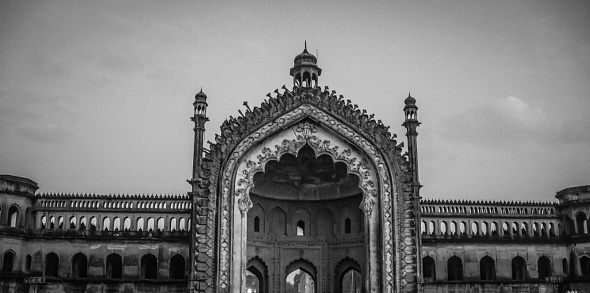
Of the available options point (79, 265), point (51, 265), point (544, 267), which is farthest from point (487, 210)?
point (51, 265)

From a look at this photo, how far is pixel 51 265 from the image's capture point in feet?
110

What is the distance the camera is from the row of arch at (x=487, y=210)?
3541cm

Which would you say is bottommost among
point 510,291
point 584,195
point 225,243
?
point 510,291

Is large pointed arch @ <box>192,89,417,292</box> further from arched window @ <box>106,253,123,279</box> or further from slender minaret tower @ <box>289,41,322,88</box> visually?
arched window @ <box>106,253,123,279</box>

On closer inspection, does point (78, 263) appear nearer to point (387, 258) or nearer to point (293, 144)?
point (293, 144)

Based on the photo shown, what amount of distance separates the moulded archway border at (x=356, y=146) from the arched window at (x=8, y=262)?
39.4 feet

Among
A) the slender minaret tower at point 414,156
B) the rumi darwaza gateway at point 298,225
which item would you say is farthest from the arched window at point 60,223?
the slender minaret tower at point 414,156

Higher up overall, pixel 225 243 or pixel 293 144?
pixel 293 144

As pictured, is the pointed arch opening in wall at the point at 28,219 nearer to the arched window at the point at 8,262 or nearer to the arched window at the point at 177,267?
the arched window at the point at 8,262

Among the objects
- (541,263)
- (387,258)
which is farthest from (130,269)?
(541,263)

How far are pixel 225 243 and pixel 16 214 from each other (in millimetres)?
13032

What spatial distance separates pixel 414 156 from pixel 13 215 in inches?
904

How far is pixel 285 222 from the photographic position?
Answer: 119 ft

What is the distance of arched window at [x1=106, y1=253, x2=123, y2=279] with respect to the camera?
33.5 m
